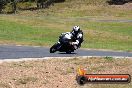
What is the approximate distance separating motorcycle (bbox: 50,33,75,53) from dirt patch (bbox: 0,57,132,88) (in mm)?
3104

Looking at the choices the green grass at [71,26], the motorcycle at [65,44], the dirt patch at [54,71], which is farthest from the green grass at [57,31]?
the dirt patch at [54,71]

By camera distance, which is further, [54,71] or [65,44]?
[65,44]

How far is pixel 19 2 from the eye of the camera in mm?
89812

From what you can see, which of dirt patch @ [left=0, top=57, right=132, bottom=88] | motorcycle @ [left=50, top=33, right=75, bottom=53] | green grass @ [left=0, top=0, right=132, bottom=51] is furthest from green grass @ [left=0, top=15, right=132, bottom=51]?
dirt patch @ [left=0, top=57, right=132, bottom=88]

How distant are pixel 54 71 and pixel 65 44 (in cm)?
637

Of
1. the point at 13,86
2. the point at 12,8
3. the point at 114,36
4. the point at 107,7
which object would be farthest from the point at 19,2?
the point at 13,86

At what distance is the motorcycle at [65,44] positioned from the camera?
23.1 meters

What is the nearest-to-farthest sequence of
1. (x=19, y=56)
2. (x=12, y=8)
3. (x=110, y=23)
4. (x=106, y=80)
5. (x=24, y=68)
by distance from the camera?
(x=106, y=80) < (x=24, y=68) < (x=19, y=56) < (x=110, y=23) < (x=12, y=8)

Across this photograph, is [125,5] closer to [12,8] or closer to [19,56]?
[12,8]

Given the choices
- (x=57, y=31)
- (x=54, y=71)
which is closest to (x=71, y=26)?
(x=57, y=31)

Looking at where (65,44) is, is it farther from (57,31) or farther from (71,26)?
(71,26)

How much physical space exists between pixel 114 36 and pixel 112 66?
83.9ft

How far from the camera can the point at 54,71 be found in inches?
673

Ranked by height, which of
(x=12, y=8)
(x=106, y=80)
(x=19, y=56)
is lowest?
(x=12, y=8)
